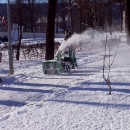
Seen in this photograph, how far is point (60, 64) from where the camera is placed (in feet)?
46.0

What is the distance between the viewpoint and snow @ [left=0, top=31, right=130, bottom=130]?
6.78m

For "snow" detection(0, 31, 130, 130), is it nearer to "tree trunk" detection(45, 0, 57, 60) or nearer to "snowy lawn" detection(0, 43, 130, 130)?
"snowy lawn" detection(0, 43, 130, 130)

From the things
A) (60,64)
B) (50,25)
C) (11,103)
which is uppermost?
(50,25)

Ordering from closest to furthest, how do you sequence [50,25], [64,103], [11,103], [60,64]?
[64,103] < [11,103] < [60,64] < [50,25]

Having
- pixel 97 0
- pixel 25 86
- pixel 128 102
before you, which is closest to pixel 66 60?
pixel 25 86

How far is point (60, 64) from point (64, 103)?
549cm

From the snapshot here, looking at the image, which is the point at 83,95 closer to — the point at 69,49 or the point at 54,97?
the point at 54,97

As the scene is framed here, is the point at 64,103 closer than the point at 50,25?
Yes

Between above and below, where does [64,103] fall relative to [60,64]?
below

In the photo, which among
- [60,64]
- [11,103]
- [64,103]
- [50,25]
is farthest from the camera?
[50,25]

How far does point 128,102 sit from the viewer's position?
8.43 metres

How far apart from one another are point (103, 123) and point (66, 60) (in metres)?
8.31

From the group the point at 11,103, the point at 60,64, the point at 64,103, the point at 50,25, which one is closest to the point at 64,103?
the point at 64,103

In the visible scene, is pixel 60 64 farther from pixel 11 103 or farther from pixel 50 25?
pixel 11 103
